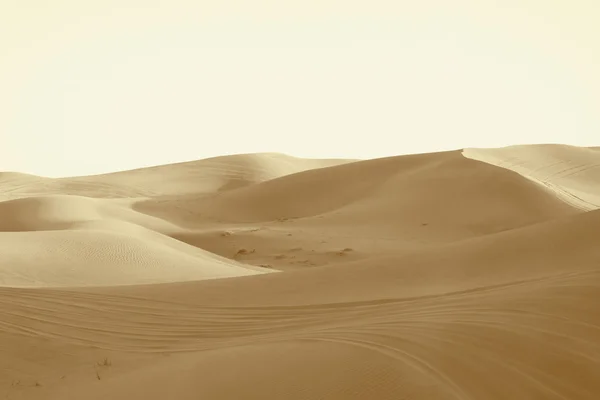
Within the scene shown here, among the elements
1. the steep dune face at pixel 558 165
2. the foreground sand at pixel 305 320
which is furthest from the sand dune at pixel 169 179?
the foreground sand at pixel 305 320

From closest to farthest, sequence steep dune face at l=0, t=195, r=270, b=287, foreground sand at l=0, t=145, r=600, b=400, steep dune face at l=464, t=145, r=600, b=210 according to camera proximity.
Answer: foreground sand at l=0, t=145, r=600, b=400
steep dune face at l=0, t=195, r=270, b=287
steep dune face at l=464, t=145, r=600, b=210

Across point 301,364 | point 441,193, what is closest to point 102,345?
point 301,364

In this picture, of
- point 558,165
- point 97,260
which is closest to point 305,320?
point 97,260

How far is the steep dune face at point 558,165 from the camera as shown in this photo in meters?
20.3

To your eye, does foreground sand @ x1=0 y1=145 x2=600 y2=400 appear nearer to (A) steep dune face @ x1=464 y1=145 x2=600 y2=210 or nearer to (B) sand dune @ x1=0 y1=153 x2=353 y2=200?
(A) steep dune face @ x1=464 y1=145 x2=600 y2=210

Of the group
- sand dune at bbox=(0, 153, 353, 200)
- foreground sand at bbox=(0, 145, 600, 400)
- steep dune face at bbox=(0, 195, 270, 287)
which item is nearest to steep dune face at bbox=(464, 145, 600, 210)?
foreground sand at bbox=(0, 145, 600, 400)

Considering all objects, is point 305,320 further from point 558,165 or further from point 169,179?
point 169,179

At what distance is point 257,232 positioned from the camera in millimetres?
15477

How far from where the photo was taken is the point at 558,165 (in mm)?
23109

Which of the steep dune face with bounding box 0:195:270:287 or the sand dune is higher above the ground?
the sand dune

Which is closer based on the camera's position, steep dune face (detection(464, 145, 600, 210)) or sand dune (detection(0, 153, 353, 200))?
steep dune face (detection(464, 145, 600, 210))

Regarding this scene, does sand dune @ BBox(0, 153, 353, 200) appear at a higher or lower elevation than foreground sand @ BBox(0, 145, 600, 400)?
higher

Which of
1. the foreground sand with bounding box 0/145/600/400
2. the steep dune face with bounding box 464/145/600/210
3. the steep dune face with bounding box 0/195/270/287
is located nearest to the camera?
the foreground sand with bounding box 0/145/600/400

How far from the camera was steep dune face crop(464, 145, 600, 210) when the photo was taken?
20.3m
